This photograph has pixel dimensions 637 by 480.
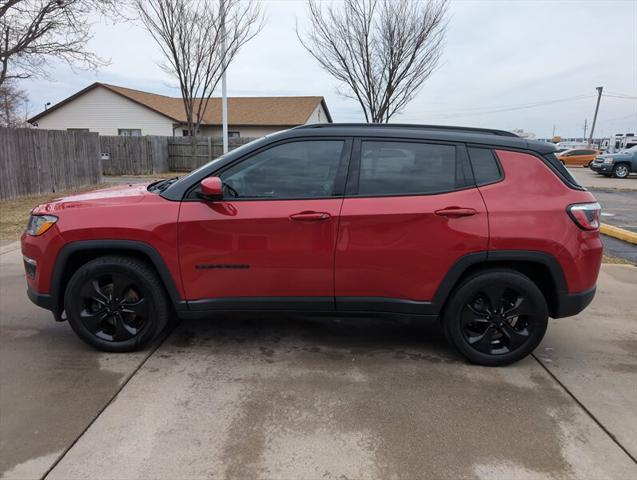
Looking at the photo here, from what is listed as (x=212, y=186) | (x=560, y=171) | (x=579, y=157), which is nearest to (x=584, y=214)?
(x=560, y=171)

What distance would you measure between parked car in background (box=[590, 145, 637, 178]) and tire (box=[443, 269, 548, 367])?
24.9 meters

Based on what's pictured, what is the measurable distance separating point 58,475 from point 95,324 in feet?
4.72

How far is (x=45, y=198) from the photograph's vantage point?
511 inches

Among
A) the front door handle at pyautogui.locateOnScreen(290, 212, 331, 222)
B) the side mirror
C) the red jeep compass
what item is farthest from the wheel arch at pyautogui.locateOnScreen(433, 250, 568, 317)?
the side mirror

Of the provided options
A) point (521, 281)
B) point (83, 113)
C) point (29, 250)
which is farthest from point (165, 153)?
point (521, 281)

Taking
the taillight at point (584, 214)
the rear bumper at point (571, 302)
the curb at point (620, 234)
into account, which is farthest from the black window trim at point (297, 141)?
the curb at point (620, 234)

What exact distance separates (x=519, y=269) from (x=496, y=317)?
414mm

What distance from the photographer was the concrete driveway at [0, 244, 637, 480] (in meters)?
2.46

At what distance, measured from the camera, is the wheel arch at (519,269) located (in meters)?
3.32

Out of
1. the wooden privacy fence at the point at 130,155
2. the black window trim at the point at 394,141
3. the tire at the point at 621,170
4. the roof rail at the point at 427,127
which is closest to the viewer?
the black window trim at the point at 394,141

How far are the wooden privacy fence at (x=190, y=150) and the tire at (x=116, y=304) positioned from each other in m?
21.0

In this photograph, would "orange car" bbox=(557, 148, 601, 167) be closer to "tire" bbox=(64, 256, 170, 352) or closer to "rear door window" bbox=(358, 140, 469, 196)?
"rear door window" bbox=(358, 140, 469, 196)

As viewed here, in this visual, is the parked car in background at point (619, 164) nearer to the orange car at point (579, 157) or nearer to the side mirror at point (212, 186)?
the orange car at point (579, 157)

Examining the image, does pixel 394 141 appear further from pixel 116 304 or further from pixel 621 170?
→ pixel 621 170
